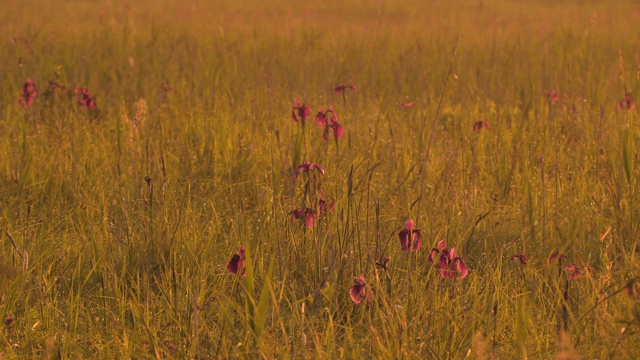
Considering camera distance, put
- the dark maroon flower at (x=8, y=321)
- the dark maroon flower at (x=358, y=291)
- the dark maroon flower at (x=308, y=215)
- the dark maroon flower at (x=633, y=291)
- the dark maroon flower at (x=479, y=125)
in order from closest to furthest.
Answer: the dark maroon flower at (x=633, y=291)
the dark maroon flower at (x=358, y=291)
the dark maroon flower at (x=8, y=321)
the dark maroon flower at (x=308, y=215)
the dark maroon flower at (x=479, y=125)

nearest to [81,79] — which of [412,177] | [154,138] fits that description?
[154,138]

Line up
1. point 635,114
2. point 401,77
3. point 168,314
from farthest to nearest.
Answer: point 401,77 → point 635,114 → point 168,314

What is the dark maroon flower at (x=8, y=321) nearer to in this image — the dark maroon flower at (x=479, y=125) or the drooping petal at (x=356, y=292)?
the drooping petal at (x=356, y=292)

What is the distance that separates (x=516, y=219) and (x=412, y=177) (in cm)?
53

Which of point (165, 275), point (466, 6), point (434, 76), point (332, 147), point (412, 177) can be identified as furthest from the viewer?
point (466, 6)

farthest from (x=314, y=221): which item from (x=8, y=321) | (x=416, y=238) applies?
(x=8, y=321)

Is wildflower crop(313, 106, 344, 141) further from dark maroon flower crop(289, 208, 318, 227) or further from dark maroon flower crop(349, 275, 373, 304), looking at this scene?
dark maroon flower crop(349, 275, 373, 304)

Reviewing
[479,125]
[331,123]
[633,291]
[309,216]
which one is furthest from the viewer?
[479,125]

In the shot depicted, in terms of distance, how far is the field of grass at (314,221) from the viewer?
5.89 ft

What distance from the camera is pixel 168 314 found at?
1.92 meters

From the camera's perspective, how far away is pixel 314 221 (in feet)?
7.32

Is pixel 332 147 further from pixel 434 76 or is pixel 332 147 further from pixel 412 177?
pixel 434 76

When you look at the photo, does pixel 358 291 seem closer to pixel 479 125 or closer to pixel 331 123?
pixel 331 123

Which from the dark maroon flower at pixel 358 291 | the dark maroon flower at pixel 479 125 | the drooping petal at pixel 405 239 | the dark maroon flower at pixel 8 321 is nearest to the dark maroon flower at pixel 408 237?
the drooping petal at pixel 405 239
